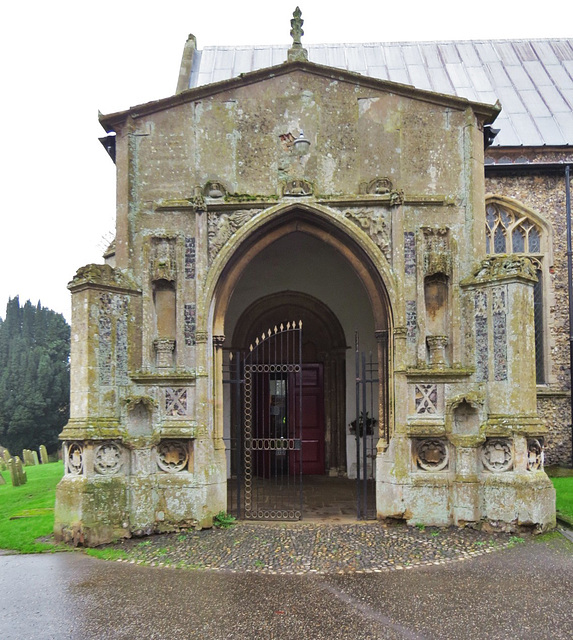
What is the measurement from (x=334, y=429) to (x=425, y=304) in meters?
4.64

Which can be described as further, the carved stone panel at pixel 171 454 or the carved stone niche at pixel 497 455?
the carved stone panel at pixel 171 454

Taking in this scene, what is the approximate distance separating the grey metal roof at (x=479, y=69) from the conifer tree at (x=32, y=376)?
24545mm

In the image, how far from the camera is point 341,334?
12.3m

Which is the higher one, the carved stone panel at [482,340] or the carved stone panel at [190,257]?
the carved stone panel at [190,257]

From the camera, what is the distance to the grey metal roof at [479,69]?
562 inches

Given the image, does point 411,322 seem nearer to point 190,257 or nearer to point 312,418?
point 190,257

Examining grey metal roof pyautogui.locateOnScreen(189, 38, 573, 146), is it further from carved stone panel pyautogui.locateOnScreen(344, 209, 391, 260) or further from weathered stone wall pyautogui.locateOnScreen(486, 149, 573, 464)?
carved stone panel pyautogui.locateOnScreen(344, 209, 391, 260)

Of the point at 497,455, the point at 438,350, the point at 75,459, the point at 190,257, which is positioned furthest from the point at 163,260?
the point at 497,455

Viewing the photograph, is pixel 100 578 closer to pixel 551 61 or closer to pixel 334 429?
pixel 334 429

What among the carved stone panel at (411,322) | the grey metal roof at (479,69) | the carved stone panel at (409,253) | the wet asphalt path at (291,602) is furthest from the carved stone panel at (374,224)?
the grey metal roof at (479,69)

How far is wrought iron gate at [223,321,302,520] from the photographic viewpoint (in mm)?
9633

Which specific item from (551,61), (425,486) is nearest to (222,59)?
(551,61)

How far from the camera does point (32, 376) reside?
3572 cm

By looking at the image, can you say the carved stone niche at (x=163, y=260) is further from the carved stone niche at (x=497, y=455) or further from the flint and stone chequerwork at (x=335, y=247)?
the carved stone niche at (x=497, y=455)
